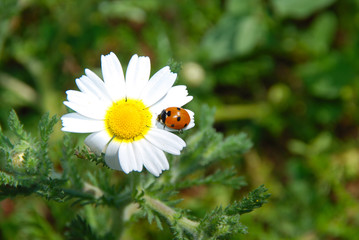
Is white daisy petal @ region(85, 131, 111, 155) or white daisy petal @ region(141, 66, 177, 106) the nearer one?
white daisy petal @ region(85, 131, 111, 155)

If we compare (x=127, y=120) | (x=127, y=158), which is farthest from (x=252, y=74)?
(x=127, y=158)

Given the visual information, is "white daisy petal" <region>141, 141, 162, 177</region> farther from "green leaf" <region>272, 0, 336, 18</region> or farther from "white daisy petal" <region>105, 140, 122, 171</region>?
"green leaf" <region>272, 0, 336, 18</region>

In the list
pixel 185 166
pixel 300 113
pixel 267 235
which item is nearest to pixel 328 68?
pixel 300 113

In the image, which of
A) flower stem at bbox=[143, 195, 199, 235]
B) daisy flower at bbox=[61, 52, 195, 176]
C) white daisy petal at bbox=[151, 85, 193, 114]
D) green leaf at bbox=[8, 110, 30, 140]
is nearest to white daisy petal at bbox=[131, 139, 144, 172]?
daisy flower at bbox=[61, 52, 195, 176]

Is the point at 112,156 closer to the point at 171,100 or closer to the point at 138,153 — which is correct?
the point at 138,153

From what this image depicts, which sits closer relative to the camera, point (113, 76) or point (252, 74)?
point (113, 76)

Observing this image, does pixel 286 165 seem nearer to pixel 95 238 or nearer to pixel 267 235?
pixel 267 235
